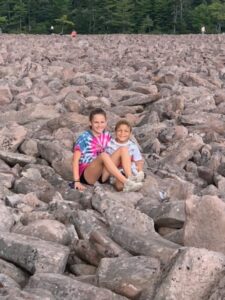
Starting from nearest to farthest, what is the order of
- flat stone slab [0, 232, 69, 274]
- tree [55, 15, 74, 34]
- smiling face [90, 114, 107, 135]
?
flat stone slab [0, 232, 69, 274], smiling face [90, 114, 107, 135], tree [55, 15, 74, 34]

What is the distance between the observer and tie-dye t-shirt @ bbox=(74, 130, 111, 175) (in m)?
6.64

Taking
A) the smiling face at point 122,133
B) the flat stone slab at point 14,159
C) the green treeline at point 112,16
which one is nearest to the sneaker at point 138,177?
the smiling face at point 122,133

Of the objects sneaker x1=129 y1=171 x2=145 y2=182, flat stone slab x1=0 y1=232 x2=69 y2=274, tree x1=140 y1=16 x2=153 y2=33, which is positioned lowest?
flat stone slab x1=0 y1=232 x2=69 y2=274

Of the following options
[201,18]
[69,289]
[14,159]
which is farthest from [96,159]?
[201,18]

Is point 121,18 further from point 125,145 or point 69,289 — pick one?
point 69,289

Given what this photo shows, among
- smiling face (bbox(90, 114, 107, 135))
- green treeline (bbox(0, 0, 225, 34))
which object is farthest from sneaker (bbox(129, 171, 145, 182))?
green treeline (bbox(0, 0, 225, 34))

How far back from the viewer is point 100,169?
6445 millimetres

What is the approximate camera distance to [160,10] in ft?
239

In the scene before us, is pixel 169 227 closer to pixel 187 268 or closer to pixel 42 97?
pixel 187 268

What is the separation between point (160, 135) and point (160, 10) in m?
66.3

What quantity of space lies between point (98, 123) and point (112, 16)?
212ft

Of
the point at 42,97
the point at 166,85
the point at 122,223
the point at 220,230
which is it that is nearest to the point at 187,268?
the point at 220,230

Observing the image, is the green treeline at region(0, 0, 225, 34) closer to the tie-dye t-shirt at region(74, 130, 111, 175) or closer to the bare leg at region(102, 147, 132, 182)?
the tie-dye t-shirt at region(74, 130, 111, 175)

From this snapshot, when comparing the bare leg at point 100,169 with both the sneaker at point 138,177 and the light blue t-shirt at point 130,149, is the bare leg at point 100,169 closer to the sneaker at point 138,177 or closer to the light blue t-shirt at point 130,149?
the sneaker at point 138,177
